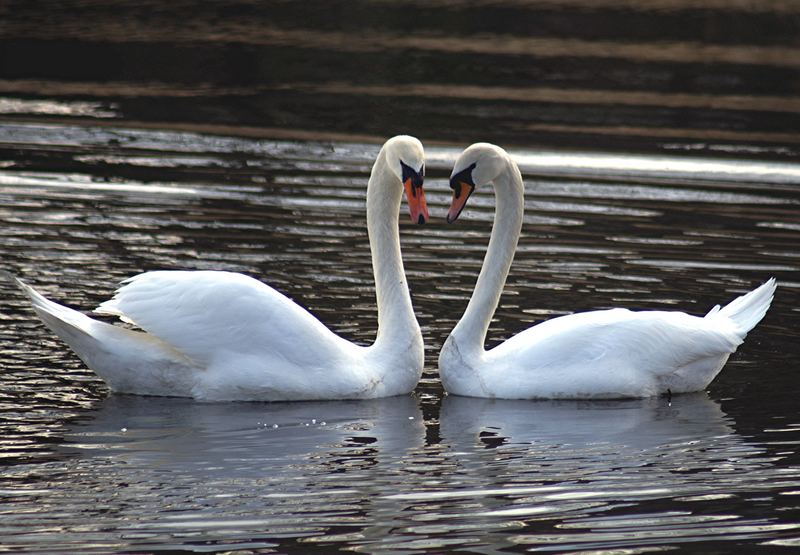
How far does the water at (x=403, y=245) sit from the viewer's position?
797cm

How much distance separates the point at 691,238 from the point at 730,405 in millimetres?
4880

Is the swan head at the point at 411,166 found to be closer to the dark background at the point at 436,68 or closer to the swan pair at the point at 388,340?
the swan pair at the point at 388,340

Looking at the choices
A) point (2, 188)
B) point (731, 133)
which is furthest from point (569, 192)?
point (2, 188)

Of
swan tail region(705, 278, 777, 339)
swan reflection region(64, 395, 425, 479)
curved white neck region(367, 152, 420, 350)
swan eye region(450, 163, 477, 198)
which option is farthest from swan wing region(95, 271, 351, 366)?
swan tail region(705, 278, 777, 339)

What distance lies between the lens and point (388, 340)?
10.6m

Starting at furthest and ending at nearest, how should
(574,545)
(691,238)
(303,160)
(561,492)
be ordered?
(303,160), (691,238), (561,492), (574,545)

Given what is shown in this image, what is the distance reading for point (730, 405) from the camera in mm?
10383

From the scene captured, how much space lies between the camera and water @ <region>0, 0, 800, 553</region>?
7.97 meters

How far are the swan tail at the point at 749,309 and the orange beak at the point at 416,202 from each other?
7.10 ft

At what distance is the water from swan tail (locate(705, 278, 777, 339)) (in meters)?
0.39

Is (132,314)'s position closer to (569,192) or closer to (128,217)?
(128,217)

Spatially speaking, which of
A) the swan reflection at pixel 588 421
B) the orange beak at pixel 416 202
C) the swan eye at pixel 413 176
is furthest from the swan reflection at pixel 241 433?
the swan eye at pixel 413 176

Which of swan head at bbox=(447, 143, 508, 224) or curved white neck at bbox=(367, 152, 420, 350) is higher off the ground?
swan head at bbox=(447, 143, 508, 224)

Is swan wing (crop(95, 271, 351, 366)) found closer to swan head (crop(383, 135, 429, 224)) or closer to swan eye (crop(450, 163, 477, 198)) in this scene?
swan head (crop(383, 135, 429, 224))
